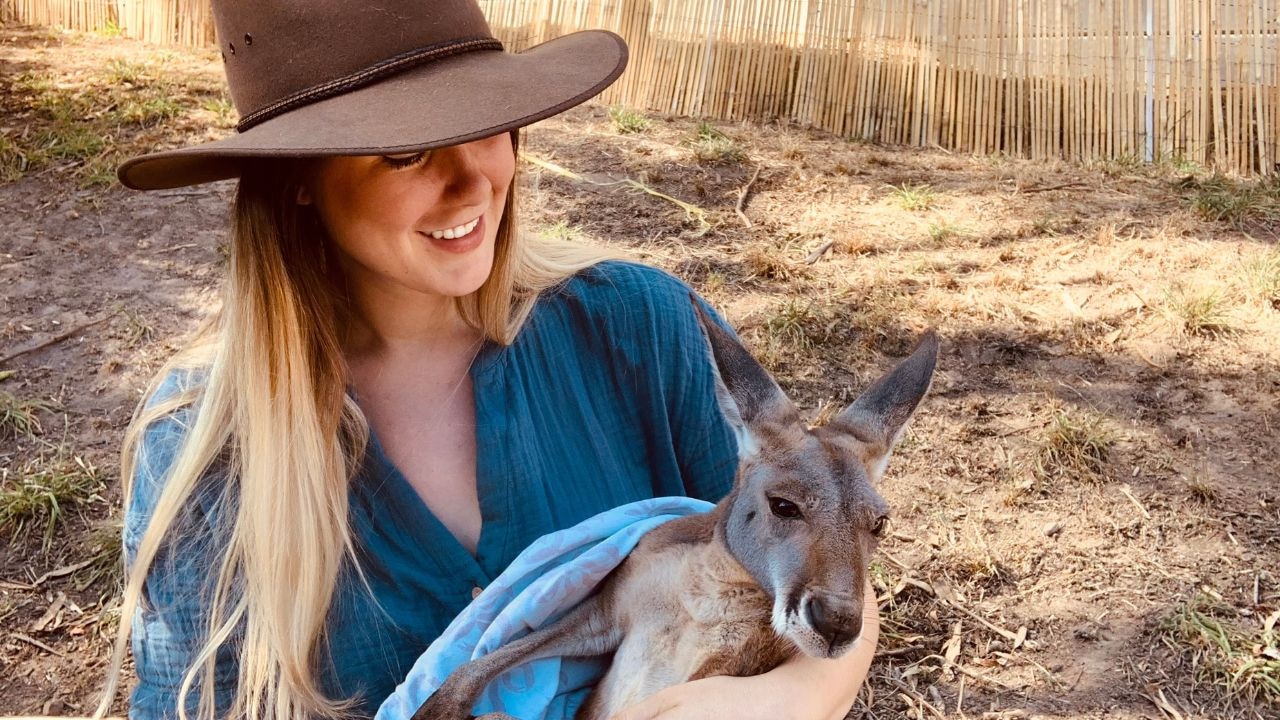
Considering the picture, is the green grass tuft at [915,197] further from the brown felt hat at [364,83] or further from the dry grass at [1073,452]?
the brown felt hat at [364,83]

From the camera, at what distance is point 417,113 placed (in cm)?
163

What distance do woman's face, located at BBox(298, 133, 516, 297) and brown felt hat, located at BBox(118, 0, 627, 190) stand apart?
6.0 inches

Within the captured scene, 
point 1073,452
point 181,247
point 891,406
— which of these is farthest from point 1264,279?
point 181,247

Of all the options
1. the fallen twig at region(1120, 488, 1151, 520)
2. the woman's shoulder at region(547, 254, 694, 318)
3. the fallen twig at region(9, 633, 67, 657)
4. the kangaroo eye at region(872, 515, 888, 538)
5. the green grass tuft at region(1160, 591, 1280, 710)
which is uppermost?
the woman's shoulder at region(547, 254, 694, 318)

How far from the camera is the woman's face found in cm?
187

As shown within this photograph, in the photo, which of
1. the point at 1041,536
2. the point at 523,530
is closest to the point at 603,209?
the point at 1041,536

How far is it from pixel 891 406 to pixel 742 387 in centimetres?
28

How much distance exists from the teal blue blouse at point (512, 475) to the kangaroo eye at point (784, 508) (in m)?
0.38

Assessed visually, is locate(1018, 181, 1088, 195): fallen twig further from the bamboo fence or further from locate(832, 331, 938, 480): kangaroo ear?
locate(832, 331, 938, 480): kangaroo ear

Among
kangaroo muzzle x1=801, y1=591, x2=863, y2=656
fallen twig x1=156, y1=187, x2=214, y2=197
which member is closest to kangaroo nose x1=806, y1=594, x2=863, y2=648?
kangaroo muzzle x1=801, y1=591, x2=863, y2=656

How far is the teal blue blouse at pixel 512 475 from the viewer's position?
206 centimetres

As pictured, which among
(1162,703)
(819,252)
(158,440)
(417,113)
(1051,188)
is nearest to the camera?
(417,113)

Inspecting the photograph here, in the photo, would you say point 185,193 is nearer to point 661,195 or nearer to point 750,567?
point 661,195

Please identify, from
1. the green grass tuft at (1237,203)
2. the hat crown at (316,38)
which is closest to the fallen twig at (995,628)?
the hat crown at (316,38)
